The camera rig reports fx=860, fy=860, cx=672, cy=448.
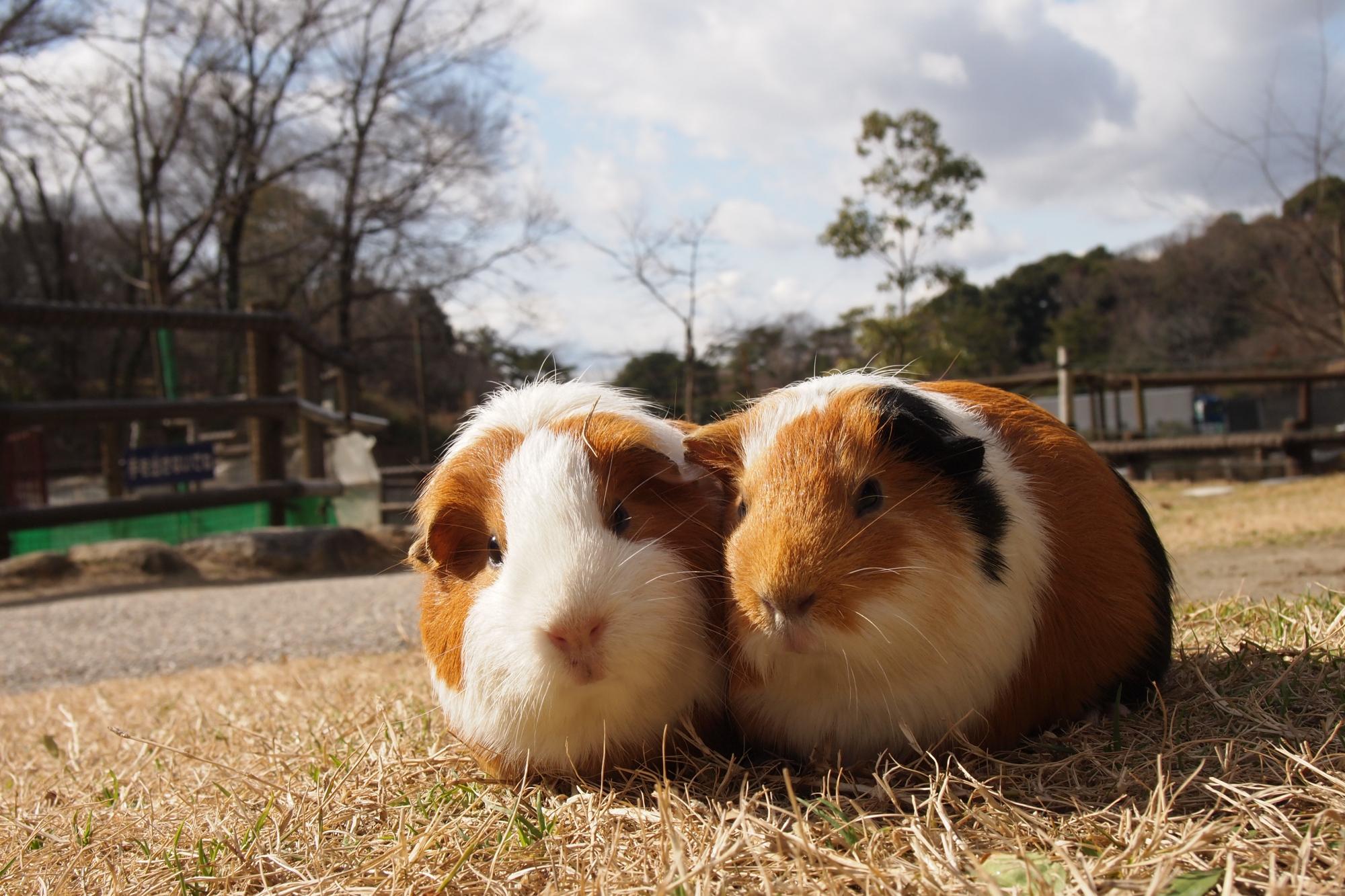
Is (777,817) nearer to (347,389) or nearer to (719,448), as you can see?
(719,448)

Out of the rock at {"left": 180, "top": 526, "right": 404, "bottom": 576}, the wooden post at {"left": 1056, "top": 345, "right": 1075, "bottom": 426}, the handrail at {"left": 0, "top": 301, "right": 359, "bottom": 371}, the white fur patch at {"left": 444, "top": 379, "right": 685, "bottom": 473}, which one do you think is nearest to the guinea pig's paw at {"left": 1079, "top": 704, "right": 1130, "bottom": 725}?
the white fur patch at {"left": 444, "top": 379, "right": 685, "bottom": 473}

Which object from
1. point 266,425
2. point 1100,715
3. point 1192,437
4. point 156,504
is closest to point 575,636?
point 1100,715

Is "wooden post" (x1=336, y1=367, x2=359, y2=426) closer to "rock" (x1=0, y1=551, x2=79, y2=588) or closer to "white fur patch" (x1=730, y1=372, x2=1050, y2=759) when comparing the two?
"rock" (x1=0, y1=551, x2=79, y2=588)

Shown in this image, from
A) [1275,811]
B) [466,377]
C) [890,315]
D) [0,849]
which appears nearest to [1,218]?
[466,377]

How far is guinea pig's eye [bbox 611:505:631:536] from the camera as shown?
1.85 metres

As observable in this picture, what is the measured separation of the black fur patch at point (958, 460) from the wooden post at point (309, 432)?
994cm

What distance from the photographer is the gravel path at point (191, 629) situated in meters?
5.23

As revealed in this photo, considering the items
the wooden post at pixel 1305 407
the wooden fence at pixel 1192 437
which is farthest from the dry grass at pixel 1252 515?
the wooden post at pixel 1305 407

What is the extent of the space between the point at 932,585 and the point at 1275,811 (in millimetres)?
637

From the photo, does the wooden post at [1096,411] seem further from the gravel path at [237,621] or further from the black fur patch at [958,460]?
the black fur patch at [958,460]

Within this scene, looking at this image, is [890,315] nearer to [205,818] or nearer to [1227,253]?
[1227,253]

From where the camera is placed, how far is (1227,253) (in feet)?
61.4

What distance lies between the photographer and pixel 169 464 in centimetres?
946

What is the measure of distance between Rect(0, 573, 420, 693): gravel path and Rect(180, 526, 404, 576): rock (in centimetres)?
81
